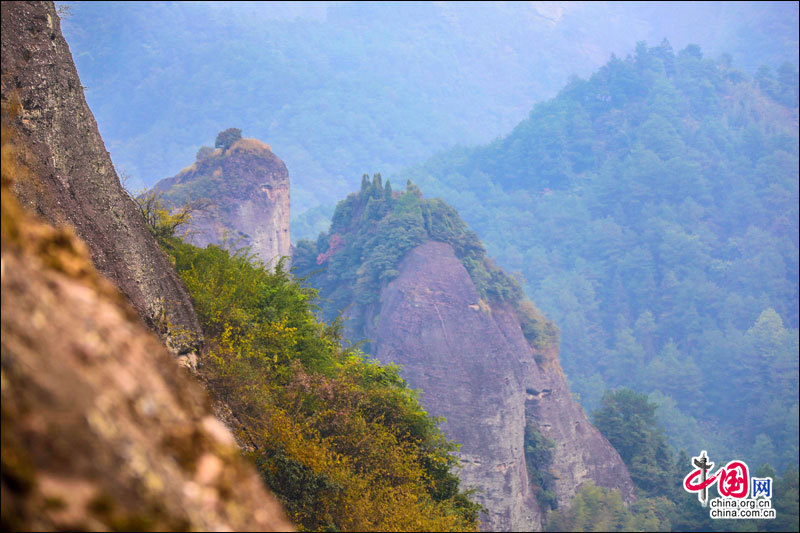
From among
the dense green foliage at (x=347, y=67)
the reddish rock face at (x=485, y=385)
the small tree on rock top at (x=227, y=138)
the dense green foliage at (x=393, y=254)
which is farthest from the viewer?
the dense green foliage at (x=347, y=67)

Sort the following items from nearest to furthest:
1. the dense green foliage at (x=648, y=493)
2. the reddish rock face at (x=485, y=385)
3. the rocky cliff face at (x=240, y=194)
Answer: the dense green foliage at (x=648, y=493), the reddish rock face at (x=485, y=385), the rocky cliff face at (x=240, y=194)

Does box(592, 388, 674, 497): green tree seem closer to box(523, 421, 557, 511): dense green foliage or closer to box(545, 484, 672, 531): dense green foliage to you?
box(545, 484, 672, 531): dense green foliage

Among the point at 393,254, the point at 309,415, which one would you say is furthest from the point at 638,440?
the point at 309,415

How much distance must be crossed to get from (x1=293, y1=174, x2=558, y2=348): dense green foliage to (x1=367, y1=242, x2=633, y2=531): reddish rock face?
2.94 feet

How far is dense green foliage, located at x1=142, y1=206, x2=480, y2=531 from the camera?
26.2ft

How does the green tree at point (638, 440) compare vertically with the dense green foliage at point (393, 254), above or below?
below

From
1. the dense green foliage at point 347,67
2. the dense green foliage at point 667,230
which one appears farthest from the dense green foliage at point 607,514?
the dense green foliage at point 347,67

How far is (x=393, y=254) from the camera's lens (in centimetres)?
3164

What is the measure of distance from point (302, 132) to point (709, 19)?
370ft

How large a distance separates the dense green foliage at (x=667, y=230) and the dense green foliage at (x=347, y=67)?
115ft

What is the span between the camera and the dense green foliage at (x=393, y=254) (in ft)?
103

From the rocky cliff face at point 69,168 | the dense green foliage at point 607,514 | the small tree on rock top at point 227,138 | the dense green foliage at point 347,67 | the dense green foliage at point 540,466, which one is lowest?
the dense green foliage at point 607,514

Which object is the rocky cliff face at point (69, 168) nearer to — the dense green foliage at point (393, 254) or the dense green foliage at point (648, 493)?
the dense green foliage at point (648, 493)

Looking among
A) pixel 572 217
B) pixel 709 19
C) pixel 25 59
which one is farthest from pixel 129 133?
pixel 709 19
